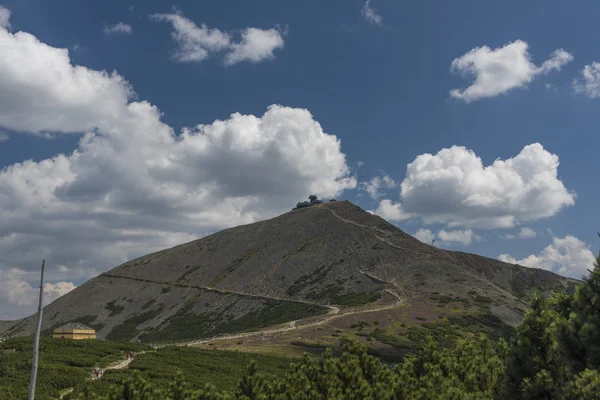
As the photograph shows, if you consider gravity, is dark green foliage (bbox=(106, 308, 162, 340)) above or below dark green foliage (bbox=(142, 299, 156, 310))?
below

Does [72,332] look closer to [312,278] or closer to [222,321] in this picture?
[222,321]

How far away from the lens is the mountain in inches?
4048

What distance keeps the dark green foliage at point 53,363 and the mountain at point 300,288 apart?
28085mm

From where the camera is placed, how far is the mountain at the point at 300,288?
103m

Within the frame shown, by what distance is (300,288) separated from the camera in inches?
5453

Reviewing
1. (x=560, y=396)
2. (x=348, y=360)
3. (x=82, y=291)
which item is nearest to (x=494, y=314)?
(x=348, y=360)

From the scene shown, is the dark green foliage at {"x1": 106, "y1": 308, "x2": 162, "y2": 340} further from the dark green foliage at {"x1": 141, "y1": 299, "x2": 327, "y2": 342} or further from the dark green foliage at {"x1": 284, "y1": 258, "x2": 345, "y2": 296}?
the dark green foliage at {"x1": 284, "y1": 258, "x2": 345, "y2": 296}

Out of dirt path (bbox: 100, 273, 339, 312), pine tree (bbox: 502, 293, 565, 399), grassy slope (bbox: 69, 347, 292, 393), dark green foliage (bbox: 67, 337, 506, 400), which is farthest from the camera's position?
dirt path (bbox: 100, 273, 339, 312)

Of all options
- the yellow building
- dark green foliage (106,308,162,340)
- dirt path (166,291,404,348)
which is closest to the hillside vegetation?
dirt path (166,291,404,348)

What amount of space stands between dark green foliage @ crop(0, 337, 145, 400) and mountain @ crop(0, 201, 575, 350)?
2809 centimetres

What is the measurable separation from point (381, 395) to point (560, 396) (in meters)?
8.73

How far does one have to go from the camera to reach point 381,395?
22.0 metres

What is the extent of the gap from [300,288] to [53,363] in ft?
310

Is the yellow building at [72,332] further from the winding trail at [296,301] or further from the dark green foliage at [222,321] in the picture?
the dark green foliage at [222,321]
